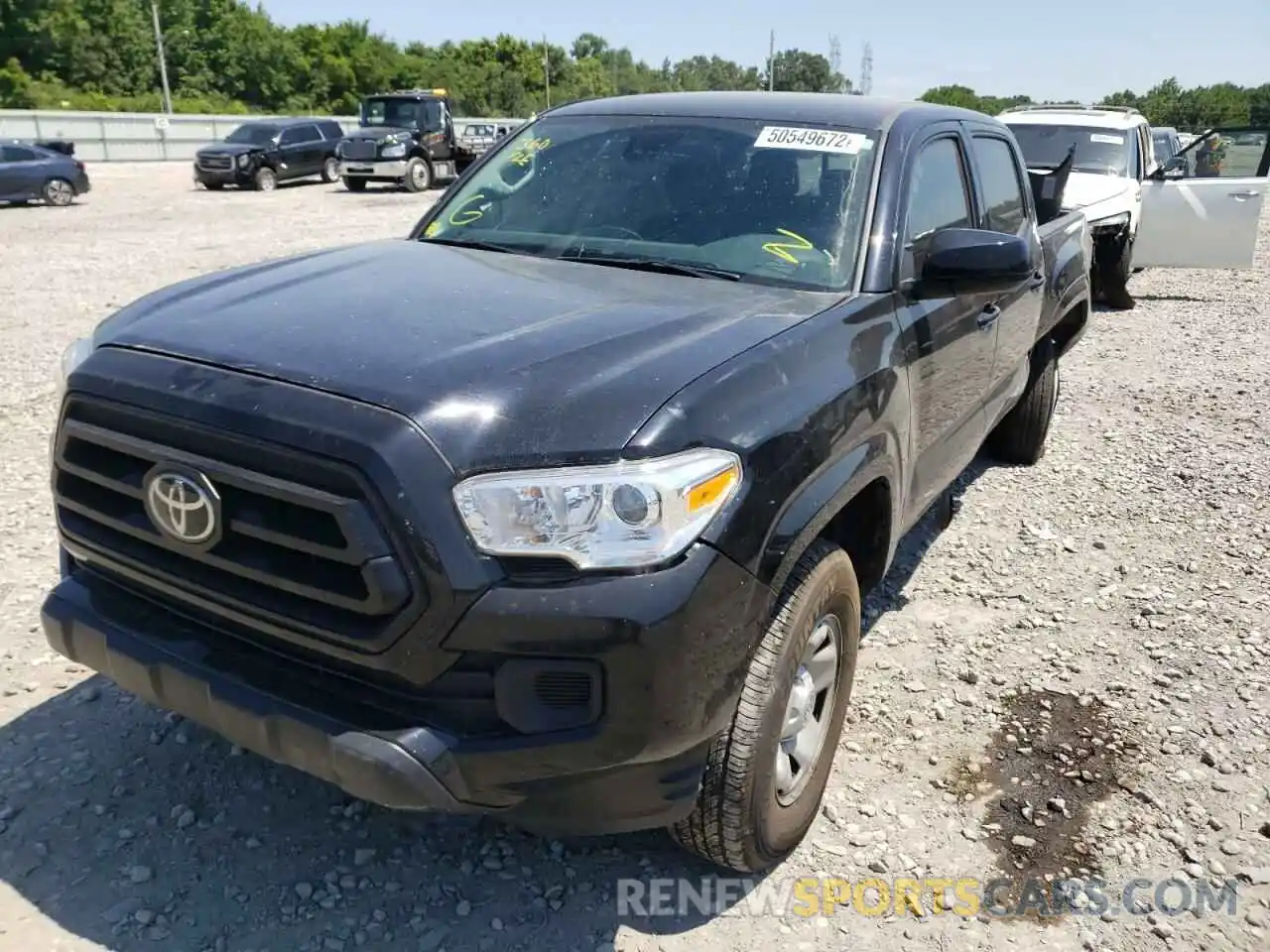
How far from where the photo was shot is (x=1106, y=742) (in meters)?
3.41

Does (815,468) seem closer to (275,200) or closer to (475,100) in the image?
(275,200)

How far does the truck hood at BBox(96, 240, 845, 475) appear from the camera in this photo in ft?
6.85

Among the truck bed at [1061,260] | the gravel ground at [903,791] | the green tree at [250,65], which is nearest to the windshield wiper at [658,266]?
the gravel ground at [903,791]

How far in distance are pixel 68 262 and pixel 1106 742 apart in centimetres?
1293

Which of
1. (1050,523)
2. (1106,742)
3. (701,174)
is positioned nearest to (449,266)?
(701,174)

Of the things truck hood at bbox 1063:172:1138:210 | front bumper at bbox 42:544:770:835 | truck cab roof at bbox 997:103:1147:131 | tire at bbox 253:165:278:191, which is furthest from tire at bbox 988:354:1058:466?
tire at bbox 253:165:278:191

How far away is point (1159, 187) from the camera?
36.2 feet

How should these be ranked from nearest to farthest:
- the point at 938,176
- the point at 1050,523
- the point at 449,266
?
the point at 449,266 → the point at 938,176 → the point at 1050,523

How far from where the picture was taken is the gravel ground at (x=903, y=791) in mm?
2559

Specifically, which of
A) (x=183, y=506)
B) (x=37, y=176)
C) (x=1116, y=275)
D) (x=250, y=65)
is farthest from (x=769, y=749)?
(x=250, y=65)

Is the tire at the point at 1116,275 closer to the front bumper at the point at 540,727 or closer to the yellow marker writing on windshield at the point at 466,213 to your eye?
the yellow marker writing on windshield at the point at 466,213

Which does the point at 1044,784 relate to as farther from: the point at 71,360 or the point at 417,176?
the point at 417,176

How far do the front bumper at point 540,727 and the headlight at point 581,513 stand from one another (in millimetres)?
58

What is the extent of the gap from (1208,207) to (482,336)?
1084 centimetres
